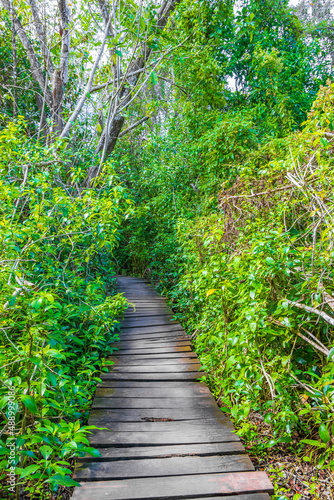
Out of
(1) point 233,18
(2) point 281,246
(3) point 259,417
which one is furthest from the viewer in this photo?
(1) point 233,18

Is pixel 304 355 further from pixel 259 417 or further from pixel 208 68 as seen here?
pixel 208 68

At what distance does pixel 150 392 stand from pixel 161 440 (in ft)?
1.79

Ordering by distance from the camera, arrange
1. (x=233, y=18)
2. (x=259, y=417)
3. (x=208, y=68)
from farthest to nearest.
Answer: (x=233, y=18)
(x=208, y=68)
(x=259, y=417)

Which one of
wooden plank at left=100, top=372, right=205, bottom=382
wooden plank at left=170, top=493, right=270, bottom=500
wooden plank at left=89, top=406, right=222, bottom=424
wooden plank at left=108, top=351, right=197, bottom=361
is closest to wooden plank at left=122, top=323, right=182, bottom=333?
wooden plank at left=108, top=351, right=197, bottom=361

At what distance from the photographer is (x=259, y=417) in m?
2.17

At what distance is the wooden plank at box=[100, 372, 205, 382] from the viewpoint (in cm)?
261

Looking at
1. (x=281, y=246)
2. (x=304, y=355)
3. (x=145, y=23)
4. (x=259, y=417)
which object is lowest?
(x=259, y=417)

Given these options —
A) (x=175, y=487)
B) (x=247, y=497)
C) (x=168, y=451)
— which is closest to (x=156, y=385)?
(x=168, y=451)

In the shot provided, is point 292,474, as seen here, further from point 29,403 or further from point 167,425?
point 29,403

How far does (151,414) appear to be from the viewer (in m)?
2.17

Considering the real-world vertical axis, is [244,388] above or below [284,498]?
above

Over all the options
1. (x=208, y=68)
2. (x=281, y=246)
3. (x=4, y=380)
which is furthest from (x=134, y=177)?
(x=4, y=380)

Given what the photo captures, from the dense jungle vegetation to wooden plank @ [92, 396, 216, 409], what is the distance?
154 millimetres

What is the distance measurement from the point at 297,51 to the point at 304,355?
616 centimetres
